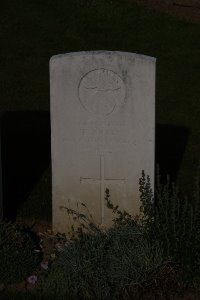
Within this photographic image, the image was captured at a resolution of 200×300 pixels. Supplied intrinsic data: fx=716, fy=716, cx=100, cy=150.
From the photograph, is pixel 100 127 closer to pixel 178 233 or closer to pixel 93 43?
pixel 178 233

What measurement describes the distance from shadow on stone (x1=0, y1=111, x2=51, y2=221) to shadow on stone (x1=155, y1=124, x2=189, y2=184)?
142 cm

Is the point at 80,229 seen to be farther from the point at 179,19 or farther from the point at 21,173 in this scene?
the point at 179,19

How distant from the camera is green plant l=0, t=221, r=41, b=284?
18.8 ft

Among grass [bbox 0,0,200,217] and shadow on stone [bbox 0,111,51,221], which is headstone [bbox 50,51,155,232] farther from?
grass [bbox 0,0,200,217]

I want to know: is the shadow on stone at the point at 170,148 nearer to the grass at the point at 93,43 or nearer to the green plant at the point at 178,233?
the grass at the point at 93,43

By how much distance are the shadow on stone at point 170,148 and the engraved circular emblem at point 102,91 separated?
6.37 feet

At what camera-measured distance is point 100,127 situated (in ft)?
20.5

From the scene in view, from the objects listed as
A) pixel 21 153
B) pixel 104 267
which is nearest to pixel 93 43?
pixel 21 153

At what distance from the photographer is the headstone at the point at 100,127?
6129mm

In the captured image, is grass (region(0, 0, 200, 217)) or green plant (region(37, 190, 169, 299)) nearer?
green plant (region(37, 190, 169, 299))

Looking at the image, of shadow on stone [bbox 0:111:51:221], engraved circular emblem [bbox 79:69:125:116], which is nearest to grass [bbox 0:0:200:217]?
shadow on stone [bbox 0:111:51:221]

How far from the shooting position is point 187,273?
558cm

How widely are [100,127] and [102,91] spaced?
0.32 meters

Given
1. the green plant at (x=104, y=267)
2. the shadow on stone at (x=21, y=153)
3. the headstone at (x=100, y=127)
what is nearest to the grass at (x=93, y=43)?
the shadow on stone at (x=21, y=153)
